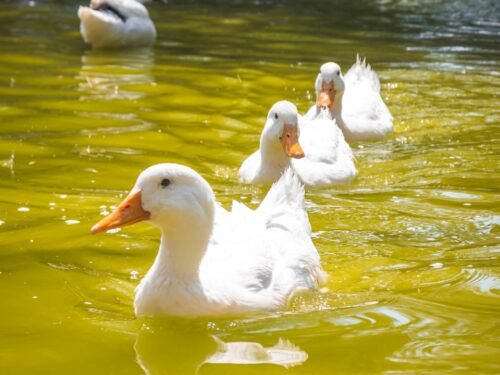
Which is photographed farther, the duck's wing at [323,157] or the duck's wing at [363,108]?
the duck's wing at [363,108]

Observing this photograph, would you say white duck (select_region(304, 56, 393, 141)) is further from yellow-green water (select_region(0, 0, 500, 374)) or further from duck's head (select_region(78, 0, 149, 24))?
duck's head (select_region(78, 0, 149, 24))

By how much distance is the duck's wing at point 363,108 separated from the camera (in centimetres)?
1052

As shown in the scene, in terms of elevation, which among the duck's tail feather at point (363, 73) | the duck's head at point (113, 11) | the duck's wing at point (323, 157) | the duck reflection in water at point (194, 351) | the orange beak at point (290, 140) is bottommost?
the duck reflection in water at point (194, 351)

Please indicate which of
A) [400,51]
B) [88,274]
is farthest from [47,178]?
[400,51]

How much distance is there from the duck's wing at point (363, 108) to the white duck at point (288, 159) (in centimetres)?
153

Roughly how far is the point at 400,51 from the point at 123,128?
629 cm

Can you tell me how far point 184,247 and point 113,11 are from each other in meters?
11.6

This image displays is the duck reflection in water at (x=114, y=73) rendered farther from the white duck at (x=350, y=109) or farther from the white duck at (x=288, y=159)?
the white duck at (x=288, y=159)

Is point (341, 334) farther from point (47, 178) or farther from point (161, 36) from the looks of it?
point (161, 36)

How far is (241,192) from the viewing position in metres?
8.44

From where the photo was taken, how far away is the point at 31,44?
50.0 feet

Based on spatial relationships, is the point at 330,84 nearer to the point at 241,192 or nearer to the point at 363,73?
the point at 363,73

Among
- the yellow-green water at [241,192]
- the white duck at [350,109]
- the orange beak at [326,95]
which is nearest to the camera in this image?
the yellow-green water at [241,192]

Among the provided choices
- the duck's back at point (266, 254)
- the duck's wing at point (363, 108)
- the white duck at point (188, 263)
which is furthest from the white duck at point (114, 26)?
the white duck at point (188, 263)
